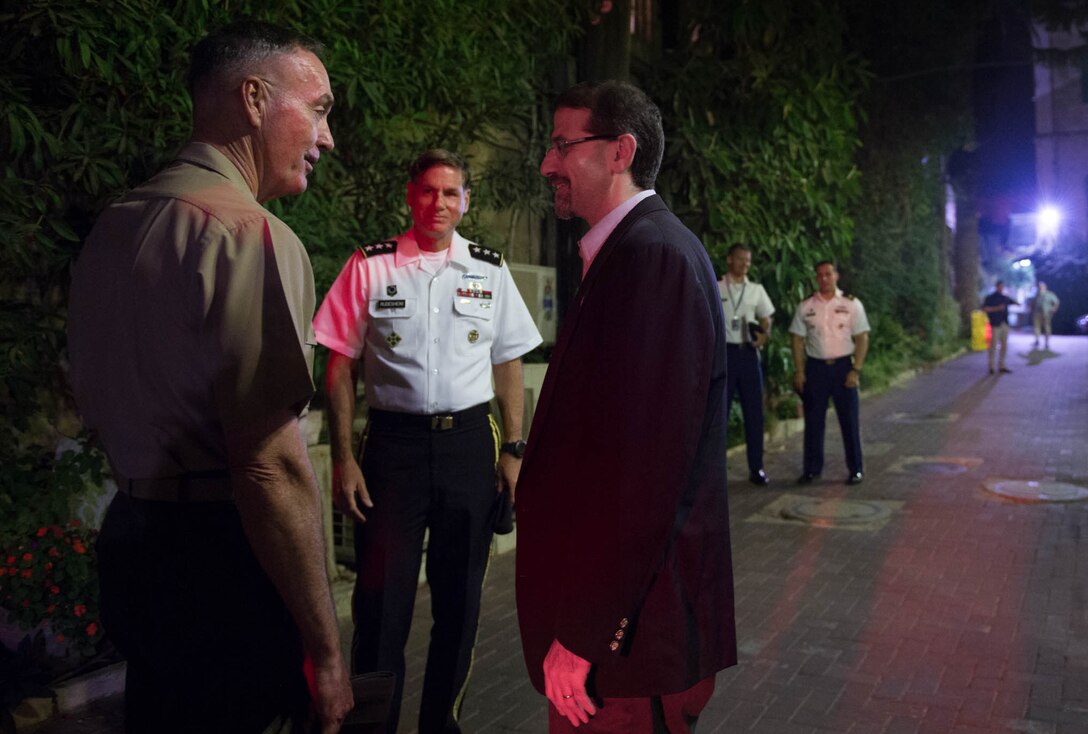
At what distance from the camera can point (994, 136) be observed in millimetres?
25969

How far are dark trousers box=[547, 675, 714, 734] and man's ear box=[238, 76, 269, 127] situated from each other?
1.38 m

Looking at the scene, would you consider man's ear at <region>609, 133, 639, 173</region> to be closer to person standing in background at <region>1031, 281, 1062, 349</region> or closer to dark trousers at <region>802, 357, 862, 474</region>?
dark trousers at <region>802, 357, 862, 474</region>

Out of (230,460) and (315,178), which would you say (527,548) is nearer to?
(230,460)

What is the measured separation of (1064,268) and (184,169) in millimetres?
47187

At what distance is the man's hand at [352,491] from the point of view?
147 inches

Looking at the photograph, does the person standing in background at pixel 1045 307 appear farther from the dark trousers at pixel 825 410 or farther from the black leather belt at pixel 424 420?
the black leather belt at pixel 424 420

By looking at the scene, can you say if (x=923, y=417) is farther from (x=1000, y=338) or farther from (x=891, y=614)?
(x=891, y=614)

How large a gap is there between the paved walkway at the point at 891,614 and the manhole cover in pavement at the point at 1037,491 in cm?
12

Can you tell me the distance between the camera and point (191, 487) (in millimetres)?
1887

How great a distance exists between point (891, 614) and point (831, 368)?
436 cm

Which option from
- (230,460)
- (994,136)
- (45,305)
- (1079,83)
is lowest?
(230,460)

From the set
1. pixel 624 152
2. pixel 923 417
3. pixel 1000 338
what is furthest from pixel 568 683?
pixel 1000 338

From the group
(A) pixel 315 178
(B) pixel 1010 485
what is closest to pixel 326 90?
(A) pixel 315 178

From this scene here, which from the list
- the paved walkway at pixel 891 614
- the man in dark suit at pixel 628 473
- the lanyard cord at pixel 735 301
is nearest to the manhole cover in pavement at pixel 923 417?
the paved walkway at pixel 891 614
